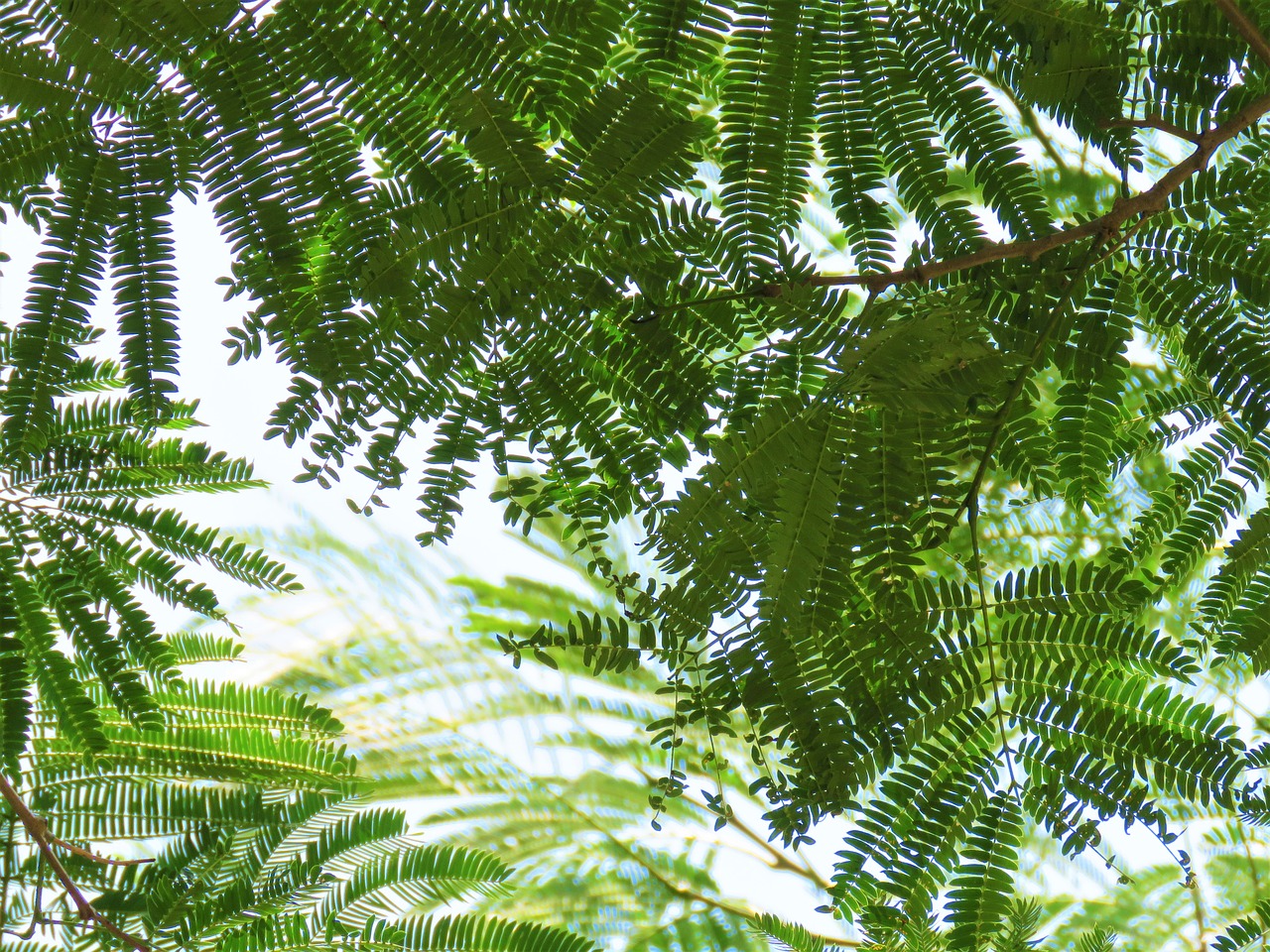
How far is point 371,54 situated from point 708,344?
2.25ft

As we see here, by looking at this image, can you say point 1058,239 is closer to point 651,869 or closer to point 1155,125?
point 1155,125

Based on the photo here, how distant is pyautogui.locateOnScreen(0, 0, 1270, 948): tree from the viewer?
125 cm

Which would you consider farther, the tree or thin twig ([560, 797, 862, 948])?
thin twig ([560, 797, 862, 948])

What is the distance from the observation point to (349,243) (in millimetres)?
1356

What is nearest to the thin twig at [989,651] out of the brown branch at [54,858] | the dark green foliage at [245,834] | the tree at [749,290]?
the tree at [749,290]

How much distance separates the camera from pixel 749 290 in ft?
4.65

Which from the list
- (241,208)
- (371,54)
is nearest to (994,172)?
(371,54)

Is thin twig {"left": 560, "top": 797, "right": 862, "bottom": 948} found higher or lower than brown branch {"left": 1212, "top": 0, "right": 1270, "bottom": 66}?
lower

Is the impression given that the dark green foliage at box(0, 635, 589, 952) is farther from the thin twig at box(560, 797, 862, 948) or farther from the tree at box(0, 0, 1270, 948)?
the thin twig at box(560, 797, 862, 948)

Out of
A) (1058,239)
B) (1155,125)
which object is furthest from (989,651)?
(1155,125)

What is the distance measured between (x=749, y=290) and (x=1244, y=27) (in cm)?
75

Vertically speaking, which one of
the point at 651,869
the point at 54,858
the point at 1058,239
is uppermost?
the point at 1058,239

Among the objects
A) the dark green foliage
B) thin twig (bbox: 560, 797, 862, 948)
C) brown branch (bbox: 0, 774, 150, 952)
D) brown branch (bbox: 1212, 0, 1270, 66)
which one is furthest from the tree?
thin twig (bbox: 560, 797, 862, 948)

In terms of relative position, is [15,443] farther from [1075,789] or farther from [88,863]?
[1075,789]
